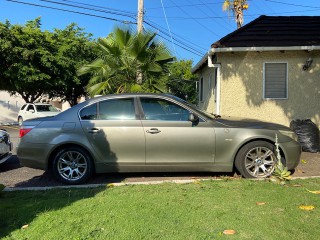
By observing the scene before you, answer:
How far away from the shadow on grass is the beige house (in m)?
6.56

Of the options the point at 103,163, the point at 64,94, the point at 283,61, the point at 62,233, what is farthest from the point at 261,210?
the point at 64,94

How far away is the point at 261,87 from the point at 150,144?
19.6ft

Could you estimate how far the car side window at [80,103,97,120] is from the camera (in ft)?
20.9

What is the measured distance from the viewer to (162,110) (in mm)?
6395

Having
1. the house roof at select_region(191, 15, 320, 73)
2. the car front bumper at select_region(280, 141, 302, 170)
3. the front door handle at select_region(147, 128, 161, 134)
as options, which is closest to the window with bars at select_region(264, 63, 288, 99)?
the house roof at select_region(191, 15, 320, 73)

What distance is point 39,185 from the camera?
6324 millimetres

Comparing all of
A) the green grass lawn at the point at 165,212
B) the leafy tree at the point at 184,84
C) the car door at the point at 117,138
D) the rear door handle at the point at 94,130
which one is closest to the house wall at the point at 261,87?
the car door at the point at 117,138

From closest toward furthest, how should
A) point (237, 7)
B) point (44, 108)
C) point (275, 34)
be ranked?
point (275, 34), point (44, 108), point (237, 7)

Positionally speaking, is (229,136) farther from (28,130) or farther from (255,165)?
(28,130)

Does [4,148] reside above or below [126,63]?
below

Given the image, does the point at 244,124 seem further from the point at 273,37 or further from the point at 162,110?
the point at 273,37

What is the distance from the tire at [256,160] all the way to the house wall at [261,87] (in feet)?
16.2

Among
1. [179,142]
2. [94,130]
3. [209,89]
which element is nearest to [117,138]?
[94,130]

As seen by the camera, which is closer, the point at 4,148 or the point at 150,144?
the point at 150,144
